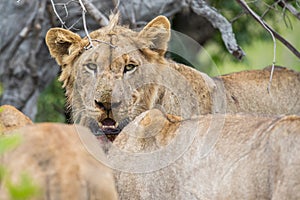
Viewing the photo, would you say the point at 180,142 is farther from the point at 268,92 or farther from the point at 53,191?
the point at 268,92

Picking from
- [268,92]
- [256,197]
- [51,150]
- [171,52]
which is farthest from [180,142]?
[171,52]

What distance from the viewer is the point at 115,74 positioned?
620 cm

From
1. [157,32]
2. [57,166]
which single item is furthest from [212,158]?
[157,32]

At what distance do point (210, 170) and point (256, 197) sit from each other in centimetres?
35

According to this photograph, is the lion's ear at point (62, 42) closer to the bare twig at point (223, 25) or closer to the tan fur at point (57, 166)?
the bare twig at point (223, 25)

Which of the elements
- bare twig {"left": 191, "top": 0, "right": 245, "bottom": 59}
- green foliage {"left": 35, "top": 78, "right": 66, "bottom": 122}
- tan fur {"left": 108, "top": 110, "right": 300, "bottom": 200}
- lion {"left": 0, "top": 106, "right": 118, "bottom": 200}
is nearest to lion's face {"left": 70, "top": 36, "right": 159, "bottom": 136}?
tan fur {"left": 108, "top": 110, "right": 300, "bottom": 200}

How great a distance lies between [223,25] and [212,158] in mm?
3577

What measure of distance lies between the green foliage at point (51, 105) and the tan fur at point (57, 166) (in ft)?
22.0

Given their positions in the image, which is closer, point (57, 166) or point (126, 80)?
point (57, 166)

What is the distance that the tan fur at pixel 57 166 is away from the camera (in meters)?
3.78

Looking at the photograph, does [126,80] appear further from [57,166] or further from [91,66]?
[57,166]

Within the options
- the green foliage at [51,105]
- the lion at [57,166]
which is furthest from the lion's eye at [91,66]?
the green foliage at [51,105]

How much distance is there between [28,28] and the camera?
9.47 m

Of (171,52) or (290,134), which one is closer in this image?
(290,134)
